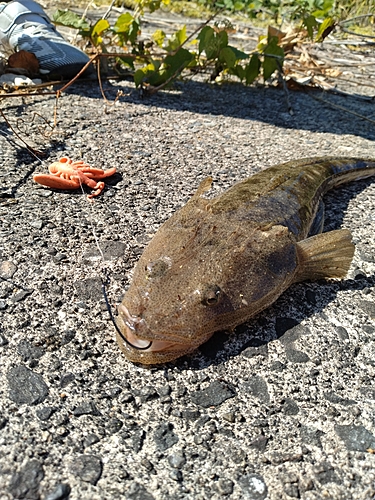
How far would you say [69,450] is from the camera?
187 centimetres

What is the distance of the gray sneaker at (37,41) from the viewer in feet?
16.5

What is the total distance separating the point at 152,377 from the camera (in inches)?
86.4

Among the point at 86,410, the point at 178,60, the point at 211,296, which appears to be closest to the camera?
the point at 86,410

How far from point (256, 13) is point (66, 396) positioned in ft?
31.8

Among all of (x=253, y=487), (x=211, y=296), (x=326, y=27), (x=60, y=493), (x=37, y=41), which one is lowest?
(x=253, y=487)

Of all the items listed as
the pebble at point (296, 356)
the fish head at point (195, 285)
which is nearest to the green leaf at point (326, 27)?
the fish head at point (195, 285)

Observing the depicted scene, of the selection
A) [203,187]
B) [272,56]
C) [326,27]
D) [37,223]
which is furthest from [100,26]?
[37,223]

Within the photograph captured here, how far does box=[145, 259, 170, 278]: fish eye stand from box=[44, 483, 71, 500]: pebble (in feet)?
3.02

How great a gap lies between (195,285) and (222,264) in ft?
0.69

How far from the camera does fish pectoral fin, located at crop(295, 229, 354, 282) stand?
2.79m

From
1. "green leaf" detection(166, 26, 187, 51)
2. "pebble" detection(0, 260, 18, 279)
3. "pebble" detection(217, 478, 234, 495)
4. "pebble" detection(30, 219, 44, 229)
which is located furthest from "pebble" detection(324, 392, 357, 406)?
"green leaf" detection(166, 26, 187, 51)

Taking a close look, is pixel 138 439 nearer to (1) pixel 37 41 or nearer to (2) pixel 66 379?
(2) pixel 66 379

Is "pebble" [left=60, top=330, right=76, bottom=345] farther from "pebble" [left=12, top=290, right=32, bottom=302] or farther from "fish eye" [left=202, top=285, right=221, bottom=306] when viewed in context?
"fish eye" [left=202, top=285, right=221, bottom=306]

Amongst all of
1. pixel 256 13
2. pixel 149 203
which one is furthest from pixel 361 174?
pixel 256 13
